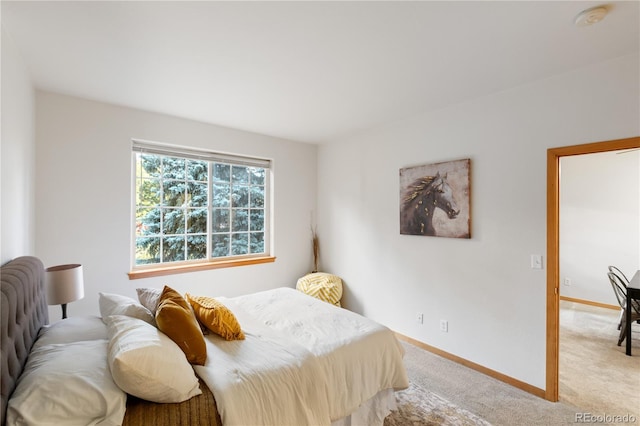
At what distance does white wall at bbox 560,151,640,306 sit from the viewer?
4371 millimetres

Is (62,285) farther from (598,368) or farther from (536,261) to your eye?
(598,368)

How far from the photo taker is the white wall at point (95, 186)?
2.66 m

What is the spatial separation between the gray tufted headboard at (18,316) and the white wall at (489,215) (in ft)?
10.4

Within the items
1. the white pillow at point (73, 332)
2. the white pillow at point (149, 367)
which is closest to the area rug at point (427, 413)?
the white pillow at point (149, 367)

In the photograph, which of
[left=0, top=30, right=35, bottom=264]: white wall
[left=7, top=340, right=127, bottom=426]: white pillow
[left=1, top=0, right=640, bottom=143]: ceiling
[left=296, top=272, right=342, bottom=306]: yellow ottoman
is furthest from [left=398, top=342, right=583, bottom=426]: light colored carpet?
[left=0, top=30, right=35, bottom=264]: white wall

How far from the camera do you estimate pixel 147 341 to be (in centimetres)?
130

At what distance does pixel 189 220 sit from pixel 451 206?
9.97ft

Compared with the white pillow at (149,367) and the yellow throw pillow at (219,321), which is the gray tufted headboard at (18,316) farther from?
the yellow throw pillow at (219,321)

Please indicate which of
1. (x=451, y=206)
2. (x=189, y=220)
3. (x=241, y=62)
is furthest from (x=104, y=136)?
(x=451, y=206)

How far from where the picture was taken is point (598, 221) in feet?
15.3

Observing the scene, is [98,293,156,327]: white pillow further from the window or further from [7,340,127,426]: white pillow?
the window

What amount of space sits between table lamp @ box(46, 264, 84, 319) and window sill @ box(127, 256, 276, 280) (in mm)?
852

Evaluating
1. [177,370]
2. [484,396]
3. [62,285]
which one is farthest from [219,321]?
[484,396]

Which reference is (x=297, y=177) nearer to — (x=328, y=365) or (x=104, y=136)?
(x=104, y=136)
